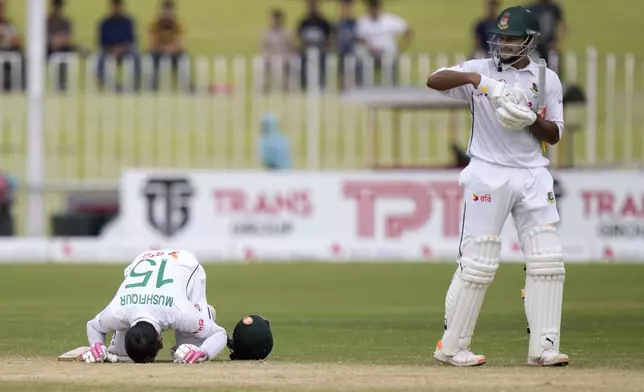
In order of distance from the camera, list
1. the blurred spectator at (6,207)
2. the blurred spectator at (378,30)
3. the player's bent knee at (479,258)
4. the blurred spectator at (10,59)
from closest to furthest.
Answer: the player's bent knee at (479,258) → the blurred spectator at (6,207) → the blurred spectator at (10,59) → the blurred spectator at (378,30)

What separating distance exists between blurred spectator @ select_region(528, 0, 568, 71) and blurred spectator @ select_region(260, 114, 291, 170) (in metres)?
3.89

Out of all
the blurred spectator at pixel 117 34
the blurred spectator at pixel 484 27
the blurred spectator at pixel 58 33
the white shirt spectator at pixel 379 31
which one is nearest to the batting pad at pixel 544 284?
the blurred spectator at pixel 484 27

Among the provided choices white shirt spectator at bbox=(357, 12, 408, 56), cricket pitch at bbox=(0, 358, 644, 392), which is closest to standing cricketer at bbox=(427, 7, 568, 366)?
cricket pitch at bbox=(0, 358, 644, 392)

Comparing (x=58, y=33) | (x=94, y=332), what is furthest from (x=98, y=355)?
(x=58, y=33)

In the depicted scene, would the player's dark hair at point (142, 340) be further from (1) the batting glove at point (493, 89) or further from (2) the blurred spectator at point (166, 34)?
(2) the blurred spectator at point (166, 34)

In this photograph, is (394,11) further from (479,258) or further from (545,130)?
(479,258)

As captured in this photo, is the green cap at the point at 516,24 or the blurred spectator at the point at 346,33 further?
the blurred spectator at the point at 346,33

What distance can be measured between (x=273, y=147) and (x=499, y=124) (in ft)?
44.0

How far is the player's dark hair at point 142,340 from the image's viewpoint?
9055 millimetres

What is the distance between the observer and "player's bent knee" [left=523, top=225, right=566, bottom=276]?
30.9 feet

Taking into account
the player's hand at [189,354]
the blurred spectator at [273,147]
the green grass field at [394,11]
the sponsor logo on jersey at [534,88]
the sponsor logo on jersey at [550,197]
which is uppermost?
the green grass field at [394,11]

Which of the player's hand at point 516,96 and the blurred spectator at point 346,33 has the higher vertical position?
the blurred spectator at point 346,33

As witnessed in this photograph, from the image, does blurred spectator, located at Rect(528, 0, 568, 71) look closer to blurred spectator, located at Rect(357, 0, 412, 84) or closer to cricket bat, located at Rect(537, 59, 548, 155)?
blurred spectator, located at Rect(357, 0, 412, 84)

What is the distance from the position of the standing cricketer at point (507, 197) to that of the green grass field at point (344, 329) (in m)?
0.28
